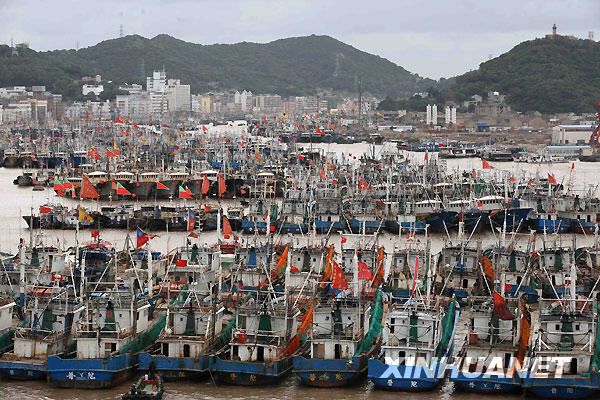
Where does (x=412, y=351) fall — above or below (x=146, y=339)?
above

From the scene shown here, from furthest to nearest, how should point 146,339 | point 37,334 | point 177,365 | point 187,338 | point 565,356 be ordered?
point 146,339 → point 37,334 → point 187,338 → point 177,365 → point 565,356

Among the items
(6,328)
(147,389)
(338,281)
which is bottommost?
(147,389)

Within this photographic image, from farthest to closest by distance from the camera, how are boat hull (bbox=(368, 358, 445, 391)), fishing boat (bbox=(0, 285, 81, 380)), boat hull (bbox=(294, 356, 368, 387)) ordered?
fishing boat (bbox=(0, 285, 81, 380))
boat hull (bbox=(294, 356, 368, 387))
boat hull (bbox=(368, 358, 445, 391))

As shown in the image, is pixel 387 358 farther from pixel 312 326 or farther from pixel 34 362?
pixel 34 362

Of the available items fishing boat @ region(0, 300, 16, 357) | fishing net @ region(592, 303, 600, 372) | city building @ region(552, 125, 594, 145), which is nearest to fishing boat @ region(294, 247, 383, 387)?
fishing net @ region(592, 303, 600, 372)

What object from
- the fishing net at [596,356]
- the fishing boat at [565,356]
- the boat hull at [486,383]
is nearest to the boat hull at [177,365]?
the boat hull at [486,383]

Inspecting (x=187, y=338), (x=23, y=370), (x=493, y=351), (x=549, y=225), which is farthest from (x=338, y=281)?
(x=549, y=225)

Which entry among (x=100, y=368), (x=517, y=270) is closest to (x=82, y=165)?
(x=517, y=270)

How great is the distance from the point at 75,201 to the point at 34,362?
4241cm

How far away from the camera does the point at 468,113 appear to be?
189m

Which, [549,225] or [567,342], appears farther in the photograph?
[549,225]

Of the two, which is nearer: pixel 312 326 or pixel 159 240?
pixel 312 326

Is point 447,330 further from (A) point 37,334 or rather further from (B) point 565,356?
(A) point 37,334

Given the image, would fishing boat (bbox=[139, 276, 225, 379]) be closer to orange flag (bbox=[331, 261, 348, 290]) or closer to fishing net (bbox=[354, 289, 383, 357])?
orange flag (bbox=[331, 261, 348, 290])
